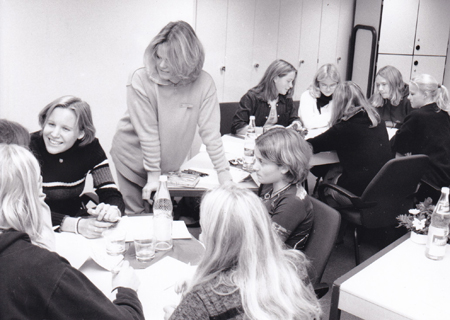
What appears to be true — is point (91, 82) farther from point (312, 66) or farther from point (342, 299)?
point (312, 66)

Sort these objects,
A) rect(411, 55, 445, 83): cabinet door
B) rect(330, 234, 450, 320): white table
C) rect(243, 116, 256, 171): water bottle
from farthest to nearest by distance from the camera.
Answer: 1. rect(411, 55, 445, 83): cabinet door
2. rect(243, 116, 256, 171): water bottle
3. rect(330, 234, 450, 320): white table

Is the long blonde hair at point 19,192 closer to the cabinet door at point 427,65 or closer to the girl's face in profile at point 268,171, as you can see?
the girl's face in profile at point 268,171

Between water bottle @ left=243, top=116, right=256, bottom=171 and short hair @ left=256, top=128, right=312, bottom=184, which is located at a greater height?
short hair @ left=256, top=128, right=312, bottom=184

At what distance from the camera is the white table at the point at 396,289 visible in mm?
1570

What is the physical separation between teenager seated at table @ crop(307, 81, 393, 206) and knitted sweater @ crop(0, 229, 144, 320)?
235 centimetres

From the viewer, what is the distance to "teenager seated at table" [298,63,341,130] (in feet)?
13.8

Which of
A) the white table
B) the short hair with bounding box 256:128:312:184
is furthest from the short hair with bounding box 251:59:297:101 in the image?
the white table

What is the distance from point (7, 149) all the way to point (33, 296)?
42 centimetres

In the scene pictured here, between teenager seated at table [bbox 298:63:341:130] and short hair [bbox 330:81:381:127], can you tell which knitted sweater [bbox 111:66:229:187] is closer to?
short hair [bbox 330:81:381:127]

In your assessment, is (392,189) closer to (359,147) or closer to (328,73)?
(359,147)

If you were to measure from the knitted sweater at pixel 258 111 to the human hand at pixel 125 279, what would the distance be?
273 cm

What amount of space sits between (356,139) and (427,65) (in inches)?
173

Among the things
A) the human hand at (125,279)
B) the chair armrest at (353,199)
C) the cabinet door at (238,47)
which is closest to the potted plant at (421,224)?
the chair armrest at (353,199)

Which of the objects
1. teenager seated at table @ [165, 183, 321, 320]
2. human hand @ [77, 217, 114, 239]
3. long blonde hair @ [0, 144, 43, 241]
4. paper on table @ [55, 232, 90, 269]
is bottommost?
paper on table @ [55, 232, 90, 269]
